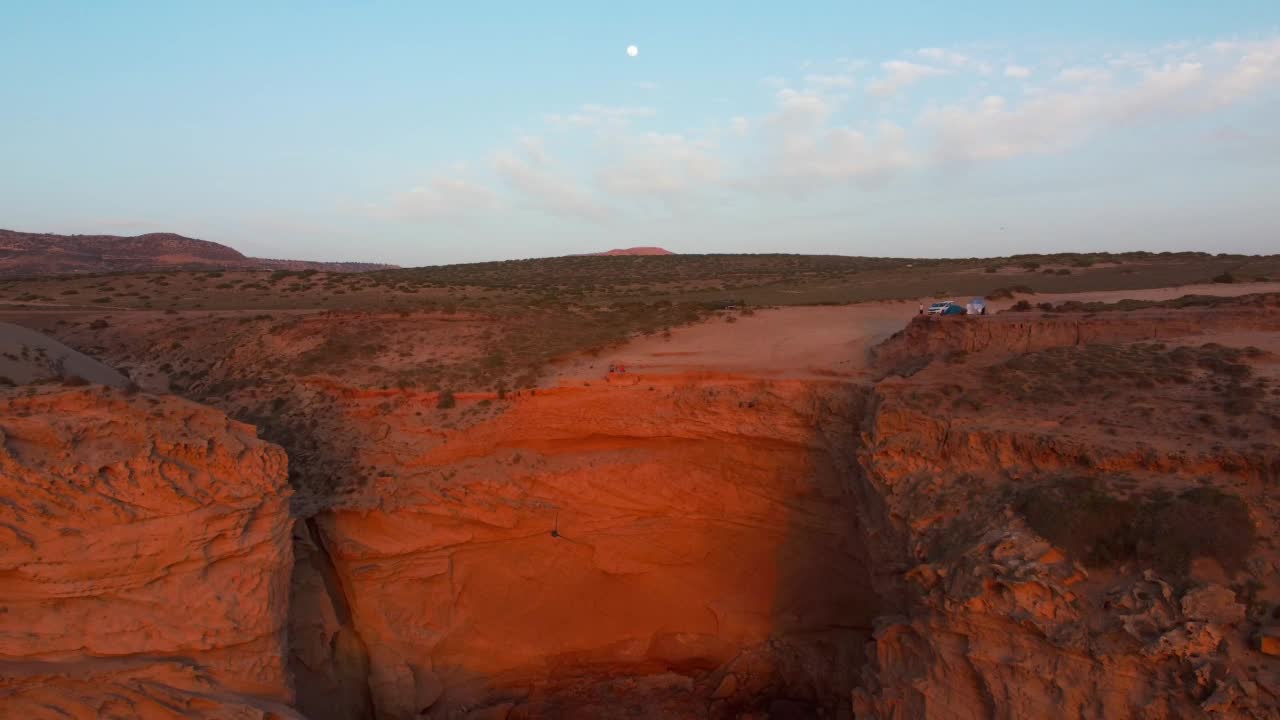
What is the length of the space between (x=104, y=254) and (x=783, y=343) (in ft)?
213

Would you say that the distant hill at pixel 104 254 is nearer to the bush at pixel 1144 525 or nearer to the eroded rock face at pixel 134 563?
the eroded rock face at pixel 134 563

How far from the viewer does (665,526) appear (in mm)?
13109

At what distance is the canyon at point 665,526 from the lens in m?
7.98

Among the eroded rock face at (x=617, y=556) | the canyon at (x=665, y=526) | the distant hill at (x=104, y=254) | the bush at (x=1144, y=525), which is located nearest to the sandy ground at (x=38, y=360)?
the canyon at (x=665, y=526)

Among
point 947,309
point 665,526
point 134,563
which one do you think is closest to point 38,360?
point 134,563

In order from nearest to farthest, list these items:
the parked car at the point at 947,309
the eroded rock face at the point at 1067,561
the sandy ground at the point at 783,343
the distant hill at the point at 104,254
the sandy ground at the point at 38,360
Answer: the eroded rock face at the point at 1067,561, the sandy ground at the point at 38,360, the sandy ground at the point at 783,343, the parked car at the point at 947,309, the distant hill at the point at 104,254

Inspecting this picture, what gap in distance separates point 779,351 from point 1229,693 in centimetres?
968

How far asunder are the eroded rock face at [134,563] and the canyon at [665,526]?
31 mm

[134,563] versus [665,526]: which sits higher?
[134,563]

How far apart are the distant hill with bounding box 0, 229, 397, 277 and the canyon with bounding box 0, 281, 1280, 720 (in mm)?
39252

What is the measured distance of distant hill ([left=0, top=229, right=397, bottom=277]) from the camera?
50.7 m

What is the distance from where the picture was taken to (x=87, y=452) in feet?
28.0

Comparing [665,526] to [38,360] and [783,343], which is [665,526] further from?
[38,360]

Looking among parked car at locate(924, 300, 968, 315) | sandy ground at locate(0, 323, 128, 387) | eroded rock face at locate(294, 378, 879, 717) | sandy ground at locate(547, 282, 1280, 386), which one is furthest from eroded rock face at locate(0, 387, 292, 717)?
parked car at locate(924, 300, 968, 315)
